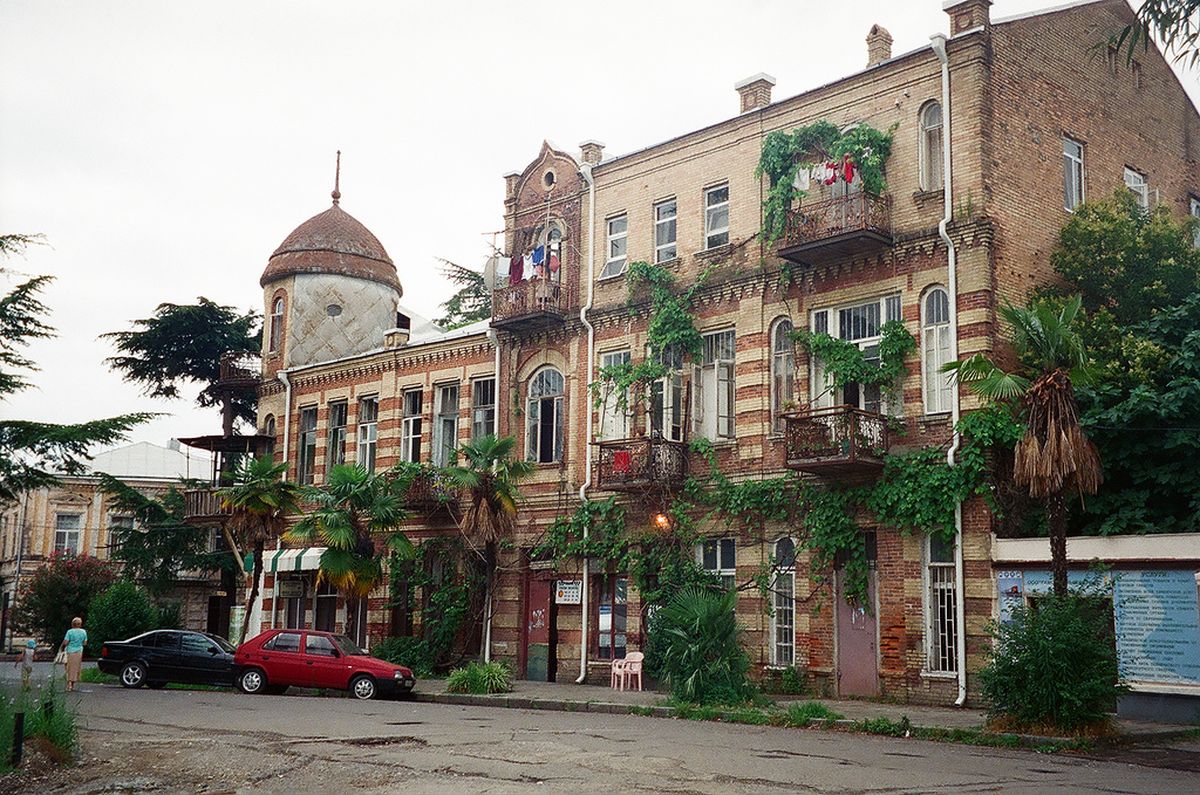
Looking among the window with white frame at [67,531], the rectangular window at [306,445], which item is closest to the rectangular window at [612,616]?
the rectangular window at [306,445]

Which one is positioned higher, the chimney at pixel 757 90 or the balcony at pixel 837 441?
the chimney at pixel 757 90

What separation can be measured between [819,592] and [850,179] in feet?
26.0

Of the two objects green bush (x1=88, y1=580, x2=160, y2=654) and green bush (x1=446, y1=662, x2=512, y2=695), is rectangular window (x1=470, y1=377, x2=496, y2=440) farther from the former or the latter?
green bush (x1=88, y1=580, x2=160, y2=654)

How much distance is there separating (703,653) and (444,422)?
1390 cm

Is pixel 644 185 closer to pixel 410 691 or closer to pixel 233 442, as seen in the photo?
pixel 410 691

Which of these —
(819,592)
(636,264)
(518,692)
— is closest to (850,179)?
(636,264)

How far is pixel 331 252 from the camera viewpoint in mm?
39031

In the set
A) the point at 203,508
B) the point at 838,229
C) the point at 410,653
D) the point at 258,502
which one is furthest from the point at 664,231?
the point at 203,508

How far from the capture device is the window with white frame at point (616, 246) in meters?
29.3

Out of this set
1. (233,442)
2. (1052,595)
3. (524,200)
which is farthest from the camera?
(233,442)

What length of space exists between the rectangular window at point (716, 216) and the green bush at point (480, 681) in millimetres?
10065

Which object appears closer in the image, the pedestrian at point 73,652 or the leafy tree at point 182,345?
the pedestrian at point 73,652

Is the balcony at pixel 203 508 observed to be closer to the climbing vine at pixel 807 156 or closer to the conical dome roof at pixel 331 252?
the conical dome roof at pixel 331 252

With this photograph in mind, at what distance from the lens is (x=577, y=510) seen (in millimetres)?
28641
